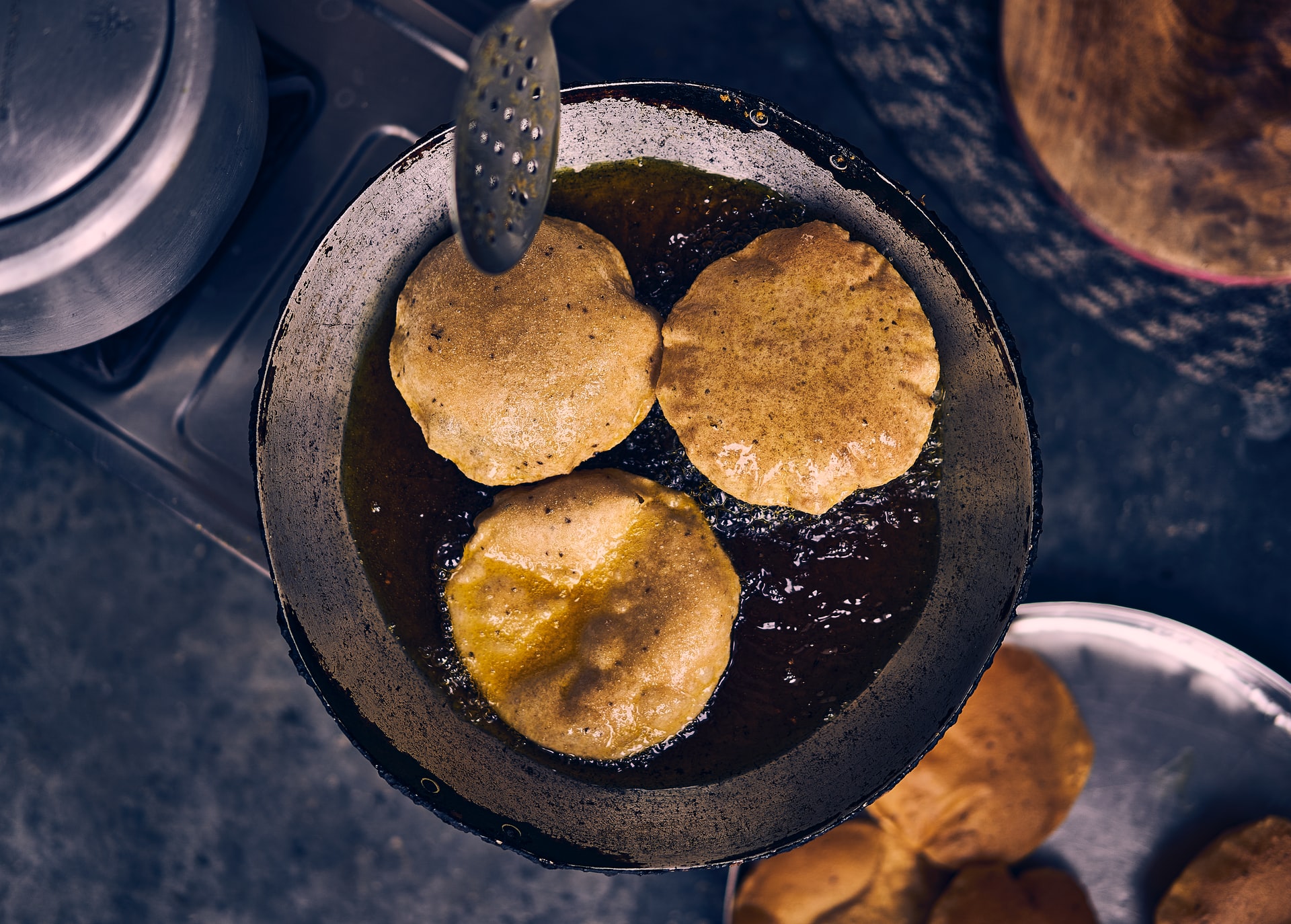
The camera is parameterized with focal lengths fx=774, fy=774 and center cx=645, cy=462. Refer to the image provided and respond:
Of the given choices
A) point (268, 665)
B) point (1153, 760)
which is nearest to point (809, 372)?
point (1153, 760)

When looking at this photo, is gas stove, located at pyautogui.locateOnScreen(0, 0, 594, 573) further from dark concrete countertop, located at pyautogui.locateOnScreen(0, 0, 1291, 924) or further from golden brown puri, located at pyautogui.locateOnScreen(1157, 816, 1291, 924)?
golden brown puri, located at pyautogui.locateOnScreen(1157, 816, 1291, 924)

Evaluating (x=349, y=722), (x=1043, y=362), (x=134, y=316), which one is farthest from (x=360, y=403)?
(x=1043, y=362)

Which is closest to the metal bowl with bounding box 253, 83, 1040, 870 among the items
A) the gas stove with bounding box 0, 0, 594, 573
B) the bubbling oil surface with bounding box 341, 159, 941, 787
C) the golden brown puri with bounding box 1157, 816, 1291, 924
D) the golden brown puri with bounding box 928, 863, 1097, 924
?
the bubbling oil surface with bounding box 341, 159, 941, 787

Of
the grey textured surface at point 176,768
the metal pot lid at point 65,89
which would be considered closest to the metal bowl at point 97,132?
the metal pot lid at point 65,89

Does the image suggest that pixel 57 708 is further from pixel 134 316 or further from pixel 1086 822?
pixel 1086 822

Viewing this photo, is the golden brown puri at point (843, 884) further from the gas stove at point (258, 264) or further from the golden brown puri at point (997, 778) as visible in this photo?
the gas stove at point (258, 264)
